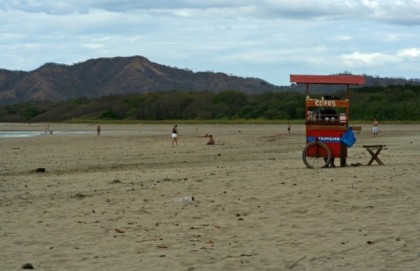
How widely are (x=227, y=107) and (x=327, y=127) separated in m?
78.4

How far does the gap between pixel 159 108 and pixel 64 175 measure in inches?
3186

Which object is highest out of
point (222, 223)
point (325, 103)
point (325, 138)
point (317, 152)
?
point (325, 103)

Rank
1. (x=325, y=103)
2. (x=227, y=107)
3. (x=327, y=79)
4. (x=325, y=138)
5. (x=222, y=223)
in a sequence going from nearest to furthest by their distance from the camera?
1. (x=222, y=223)
2. (x=325, y=103)
3. (x=325, y=138)
4. (x=327, y=79)
5. (x=227, y=107)

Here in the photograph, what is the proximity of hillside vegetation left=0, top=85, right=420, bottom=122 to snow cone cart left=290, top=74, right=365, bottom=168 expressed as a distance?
51.4 meters

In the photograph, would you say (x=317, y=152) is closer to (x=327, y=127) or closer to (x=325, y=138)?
(x=325, y=138)

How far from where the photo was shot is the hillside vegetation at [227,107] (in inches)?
2758

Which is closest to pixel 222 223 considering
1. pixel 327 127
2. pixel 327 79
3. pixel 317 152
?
pixel 317 152

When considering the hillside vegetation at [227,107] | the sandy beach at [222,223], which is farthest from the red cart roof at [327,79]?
the hillside vegetation at [227,107]

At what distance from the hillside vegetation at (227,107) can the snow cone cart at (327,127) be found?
169 feet

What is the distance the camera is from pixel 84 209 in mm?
10742

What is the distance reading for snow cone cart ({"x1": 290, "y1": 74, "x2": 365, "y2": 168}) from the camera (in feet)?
52.8

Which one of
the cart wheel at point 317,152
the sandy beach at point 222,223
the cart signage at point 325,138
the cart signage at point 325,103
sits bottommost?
the sandy beach at point 222,223

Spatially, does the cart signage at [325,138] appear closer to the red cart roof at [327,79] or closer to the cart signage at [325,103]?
the cart signage at [325,103]

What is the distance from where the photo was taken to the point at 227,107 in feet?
310
